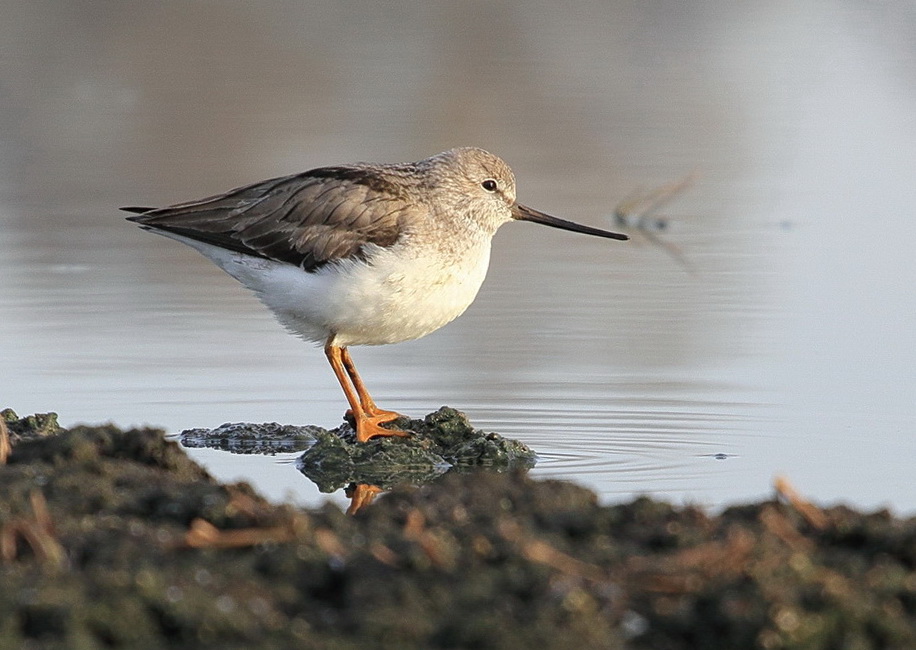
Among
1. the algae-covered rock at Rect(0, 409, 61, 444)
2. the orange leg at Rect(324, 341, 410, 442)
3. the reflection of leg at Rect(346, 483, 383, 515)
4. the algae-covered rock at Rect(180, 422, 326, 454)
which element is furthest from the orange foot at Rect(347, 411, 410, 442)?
the algae-covered rock at Rect(0, 409, 61, 444)

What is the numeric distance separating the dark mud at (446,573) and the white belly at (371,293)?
9.21ft

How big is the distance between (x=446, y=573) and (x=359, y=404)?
3.72 meters

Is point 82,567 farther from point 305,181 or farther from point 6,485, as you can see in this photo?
point 305,181

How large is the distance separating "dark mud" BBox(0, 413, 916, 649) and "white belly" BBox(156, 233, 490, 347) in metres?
2.81

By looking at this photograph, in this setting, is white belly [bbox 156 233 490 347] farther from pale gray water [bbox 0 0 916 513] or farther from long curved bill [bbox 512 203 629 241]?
long curved bill [bbox 512 203 629 241]

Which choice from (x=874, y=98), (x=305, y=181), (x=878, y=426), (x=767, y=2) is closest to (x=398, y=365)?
(x=305, y=181)

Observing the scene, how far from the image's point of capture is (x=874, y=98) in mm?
18109

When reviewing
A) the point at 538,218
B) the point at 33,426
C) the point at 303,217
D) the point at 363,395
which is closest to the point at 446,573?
the point at 33,426

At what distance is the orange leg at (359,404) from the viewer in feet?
24.5

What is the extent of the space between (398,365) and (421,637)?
5.70 m

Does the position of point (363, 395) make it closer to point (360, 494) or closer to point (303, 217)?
point (303, 217)

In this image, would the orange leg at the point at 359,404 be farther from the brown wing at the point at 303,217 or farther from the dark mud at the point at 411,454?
the brown wing at the point at 303,217

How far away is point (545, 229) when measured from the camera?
1362 cm

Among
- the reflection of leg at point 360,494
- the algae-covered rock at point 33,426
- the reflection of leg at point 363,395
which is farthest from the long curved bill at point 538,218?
the algae-covered rock at point 33,426
